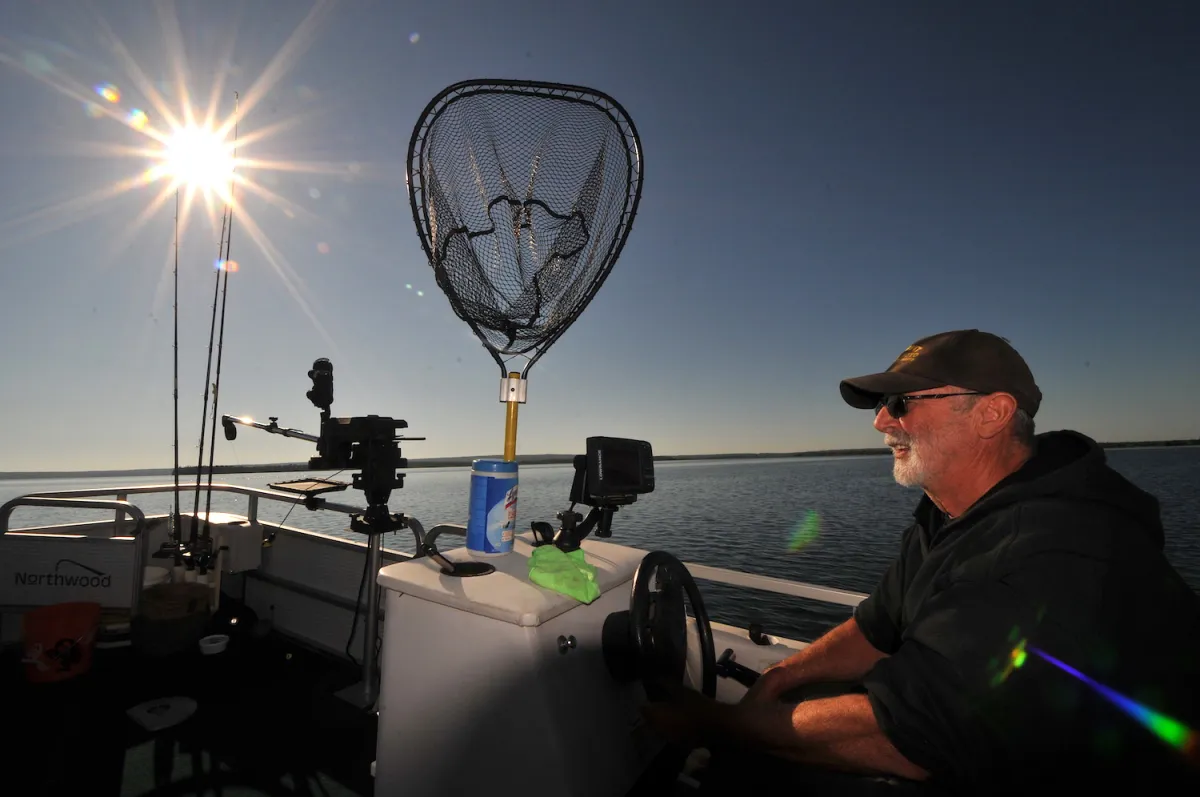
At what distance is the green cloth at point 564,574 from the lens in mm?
1915

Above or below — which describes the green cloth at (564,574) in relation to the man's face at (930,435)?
below

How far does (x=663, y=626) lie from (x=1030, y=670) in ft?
4.07

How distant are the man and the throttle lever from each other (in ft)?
3.58

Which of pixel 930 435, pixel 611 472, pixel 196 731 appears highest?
pixel 930 435

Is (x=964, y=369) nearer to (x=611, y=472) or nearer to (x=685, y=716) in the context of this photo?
(x=611, y=472)

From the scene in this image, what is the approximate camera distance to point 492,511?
2330 millimetres

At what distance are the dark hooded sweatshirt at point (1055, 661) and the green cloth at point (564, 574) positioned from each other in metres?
0.95

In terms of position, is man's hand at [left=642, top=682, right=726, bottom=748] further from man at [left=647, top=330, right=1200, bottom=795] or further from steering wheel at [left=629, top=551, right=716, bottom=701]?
steering wheel at [left=629, top=551, right=716, bottom=701]

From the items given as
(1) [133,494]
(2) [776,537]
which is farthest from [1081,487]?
(2) [776,537]

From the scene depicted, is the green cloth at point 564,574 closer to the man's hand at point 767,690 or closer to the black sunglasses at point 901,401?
the man's hand at point 767,690

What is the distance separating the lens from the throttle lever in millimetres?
2807

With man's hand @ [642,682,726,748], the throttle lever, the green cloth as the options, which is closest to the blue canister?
the green cloth

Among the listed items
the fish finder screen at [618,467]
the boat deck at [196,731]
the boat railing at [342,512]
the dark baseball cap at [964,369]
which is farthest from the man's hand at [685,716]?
the boat deck at [196,731]

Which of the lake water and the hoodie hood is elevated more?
the hoodie hood
